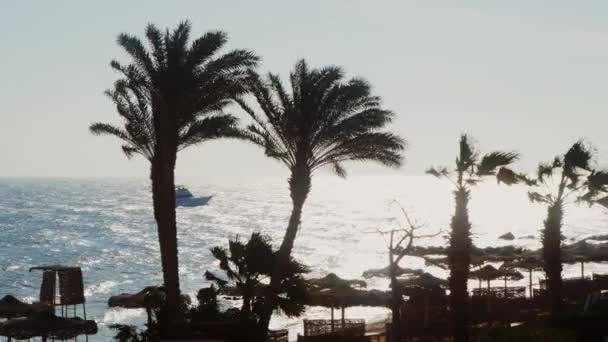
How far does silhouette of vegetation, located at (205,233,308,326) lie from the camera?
2384 cm

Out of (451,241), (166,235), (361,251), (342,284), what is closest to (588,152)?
(451,241)

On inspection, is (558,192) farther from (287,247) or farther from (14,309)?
(14,309)

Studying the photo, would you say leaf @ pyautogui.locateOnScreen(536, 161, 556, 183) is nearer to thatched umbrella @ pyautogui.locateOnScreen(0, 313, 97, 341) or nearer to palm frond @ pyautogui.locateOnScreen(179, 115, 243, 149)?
palm frond @ pyautogui.locateOnScreen(179, 115, 243, 149)

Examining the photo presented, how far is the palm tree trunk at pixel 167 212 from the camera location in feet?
80.3

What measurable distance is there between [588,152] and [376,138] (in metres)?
6.84

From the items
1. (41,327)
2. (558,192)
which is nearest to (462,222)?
(558,192)

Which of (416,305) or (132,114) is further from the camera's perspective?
(416,305)

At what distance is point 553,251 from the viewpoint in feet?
88.9

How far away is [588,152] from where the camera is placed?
85.5 feet

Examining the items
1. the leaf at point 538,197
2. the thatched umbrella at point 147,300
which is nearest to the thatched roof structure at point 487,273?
the leaf at point 538,197

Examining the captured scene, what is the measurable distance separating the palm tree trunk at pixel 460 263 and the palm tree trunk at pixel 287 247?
5.30 metres

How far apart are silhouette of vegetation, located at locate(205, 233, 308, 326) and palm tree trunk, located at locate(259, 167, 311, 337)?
0.55 ft

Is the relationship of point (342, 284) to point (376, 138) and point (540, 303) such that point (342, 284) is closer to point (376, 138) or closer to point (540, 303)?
point (376, 138)

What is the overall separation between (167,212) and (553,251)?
12.9 m
